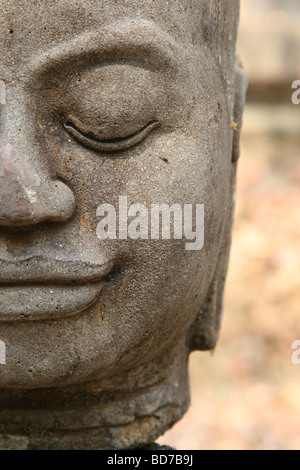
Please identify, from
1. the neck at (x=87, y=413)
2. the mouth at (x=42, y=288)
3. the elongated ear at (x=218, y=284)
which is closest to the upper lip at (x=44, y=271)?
the mouth at (x=42, y=288)

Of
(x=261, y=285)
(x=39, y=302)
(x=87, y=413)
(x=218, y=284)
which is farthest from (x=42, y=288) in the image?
(x=261, y=285)

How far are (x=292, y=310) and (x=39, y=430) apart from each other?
178 cm

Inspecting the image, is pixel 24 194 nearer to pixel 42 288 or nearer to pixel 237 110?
pixel 42 288

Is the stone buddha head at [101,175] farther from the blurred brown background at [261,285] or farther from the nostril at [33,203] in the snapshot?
the blurred brown background at [261,285]

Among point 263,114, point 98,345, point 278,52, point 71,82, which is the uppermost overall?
point 278,52

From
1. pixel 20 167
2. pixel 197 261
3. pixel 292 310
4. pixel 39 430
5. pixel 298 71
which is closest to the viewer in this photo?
pixel 20 167

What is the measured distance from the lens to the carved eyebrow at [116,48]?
3.48ft

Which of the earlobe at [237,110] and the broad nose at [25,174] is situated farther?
the earlobe at [237,110]

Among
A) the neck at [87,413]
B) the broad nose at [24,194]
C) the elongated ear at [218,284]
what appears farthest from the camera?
the elongated ear at [218,284]

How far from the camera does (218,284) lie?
1457 mm

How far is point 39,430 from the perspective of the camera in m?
1.32

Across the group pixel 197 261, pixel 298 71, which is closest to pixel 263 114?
pixel 298 71

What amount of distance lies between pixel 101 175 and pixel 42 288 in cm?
17
